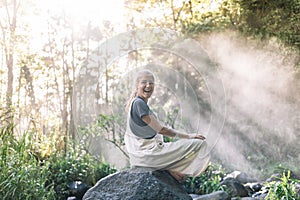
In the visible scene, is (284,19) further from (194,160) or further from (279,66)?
(194,160)

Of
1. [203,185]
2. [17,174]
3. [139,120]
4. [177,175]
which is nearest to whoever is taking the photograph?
[139,120]

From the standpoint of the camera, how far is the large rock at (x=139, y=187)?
3.10m

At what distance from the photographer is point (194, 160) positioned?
3131mm

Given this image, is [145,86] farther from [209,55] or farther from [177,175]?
[209,55]

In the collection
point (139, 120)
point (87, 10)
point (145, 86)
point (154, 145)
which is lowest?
point (154, 145)

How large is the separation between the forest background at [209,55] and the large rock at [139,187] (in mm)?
2481

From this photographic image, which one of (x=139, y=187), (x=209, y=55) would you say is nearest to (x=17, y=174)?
(x=139, y=187)

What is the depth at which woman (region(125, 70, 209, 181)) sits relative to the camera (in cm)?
308

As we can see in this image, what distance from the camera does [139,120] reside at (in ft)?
10.0

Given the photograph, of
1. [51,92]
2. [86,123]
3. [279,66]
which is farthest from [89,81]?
[279,66]

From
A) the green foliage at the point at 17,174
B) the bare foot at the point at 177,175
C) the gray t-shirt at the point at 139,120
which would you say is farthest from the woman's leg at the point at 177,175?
the green foliage at the point at 17,174

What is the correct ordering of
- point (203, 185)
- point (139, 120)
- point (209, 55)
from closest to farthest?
point (139, 120), point (203, 185), point (209, 55)

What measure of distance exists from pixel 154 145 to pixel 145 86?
1.56 feet

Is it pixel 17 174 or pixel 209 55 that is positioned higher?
pixel 209 55
